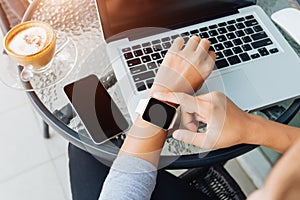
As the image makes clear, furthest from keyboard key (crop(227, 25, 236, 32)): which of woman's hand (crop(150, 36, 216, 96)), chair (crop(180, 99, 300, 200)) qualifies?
chair (crop(180, 99, 300, 200))

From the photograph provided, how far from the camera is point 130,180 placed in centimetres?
76

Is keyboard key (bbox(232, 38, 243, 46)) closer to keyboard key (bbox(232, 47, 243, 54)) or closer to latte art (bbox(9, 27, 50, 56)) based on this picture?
keyboard key (bbox(232, 47, 243, 54))

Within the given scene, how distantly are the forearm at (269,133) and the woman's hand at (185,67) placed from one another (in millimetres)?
131

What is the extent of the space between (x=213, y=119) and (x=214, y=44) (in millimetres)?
225

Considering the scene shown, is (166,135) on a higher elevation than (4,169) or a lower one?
higher

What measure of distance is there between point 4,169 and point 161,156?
735 millimetres

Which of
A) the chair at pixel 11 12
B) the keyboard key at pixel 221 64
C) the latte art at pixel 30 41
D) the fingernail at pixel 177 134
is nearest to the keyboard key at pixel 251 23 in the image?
the keyboard key at pixel 221 64

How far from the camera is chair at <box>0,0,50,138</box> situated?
1.13m

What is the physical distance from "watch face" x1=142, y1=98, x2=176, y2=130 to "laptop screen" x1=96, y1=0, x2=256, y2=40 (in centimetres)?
19

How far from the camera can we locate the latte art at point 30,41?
0.89 m

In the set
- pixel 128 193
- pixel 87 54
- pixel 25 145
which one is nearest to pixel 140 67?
pixel 87 54

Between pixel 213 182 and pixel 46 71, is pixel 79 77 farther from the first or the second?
pixel 213 182

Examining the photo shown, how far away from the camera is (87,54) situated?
0.95m

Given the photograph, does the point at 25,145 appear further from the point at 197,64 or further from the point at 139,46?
the point at 197,64
